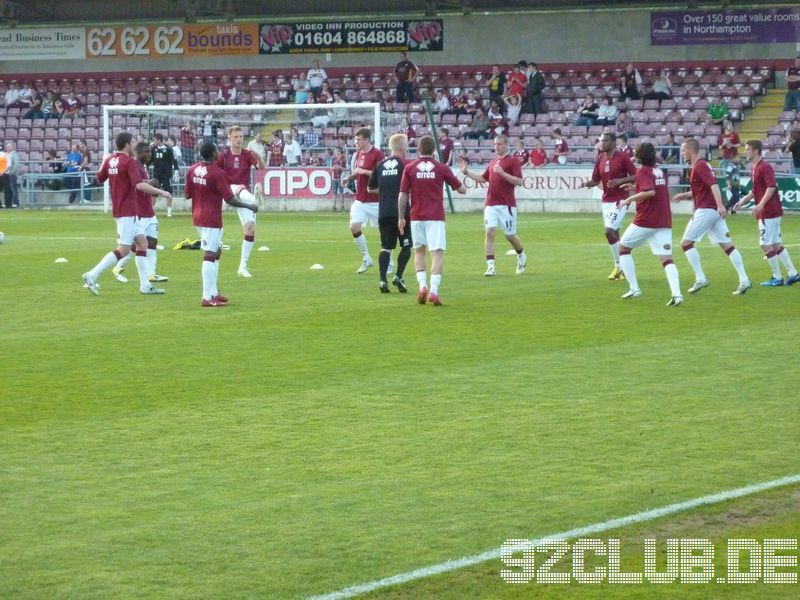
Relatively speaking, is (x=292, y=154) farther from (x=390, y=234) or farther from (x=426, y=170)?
(x=426, y=170)

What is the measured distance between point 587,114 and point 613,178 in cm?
2245

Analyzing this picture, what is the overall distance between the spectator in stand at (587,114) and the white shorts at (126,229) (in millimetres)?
25264

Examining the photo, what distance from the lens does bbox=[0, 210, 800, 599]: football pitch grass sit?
255 inches

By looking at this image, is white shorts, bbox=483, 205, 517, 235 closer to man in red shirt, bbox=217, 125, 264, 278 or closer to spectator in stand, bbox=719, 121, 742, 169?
man in red shirt, bbox=217, 125, 264, 278

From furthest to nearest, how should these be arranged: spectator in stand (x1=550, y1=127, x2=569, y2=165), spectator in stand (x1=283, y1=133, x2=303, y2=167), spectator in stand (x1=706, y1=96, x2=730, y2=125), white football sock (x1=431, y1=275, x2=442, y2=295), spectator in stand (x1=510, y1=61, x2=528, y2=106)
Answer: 1. spectator in stand (x1=510, y1=61, x2=528, y2=106)
2. spectator in stand (x1=706, y1=96, x2=730, y2=125)
3. spectator in stand (x1=283, y1=133, x2=303, y2=167)
4. spectator in stand (x1=550, y1=127, x2=569, y2=165)
5. white football sock (x1=431, y1=275, x2=442, y2=295)

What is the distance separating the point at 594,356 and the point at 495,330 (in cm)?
190

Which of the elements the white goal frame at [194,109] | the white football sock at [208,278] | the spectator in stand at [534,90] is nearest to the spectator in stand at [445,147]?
the white goal frame at [194,109]

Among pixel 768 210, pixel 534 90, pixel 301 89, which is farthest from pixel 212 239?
pixel 301 89

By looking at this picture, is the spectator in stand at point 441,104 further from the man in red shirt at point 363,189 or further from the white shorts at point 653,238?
the white shorts at point 653,238

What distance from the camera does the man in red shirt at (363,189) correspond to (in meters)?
19.5

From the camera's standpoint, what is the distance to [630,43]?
44875 mm

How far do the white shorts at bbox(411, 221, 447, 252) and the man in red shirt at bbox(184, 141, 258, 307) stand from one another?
7.20 ft

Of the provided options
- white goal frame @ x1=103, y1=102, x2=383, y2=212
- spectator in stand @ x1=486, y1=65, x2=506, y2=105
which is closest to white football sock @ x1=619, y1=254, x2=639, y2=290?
white goal frame @ x1=103, y1=102, x2=383, y2=212

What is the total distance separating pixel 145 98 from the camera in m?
47.9
